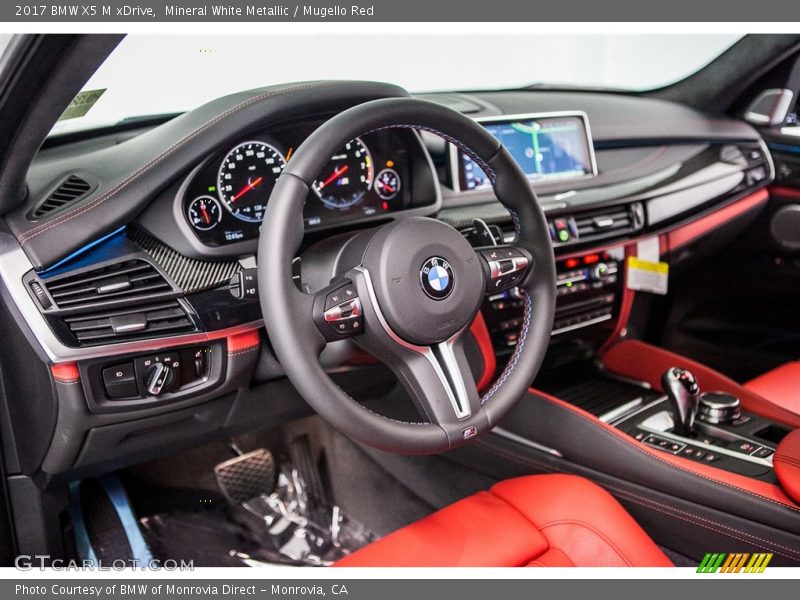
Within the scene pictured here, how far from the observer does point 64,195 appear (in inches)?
51.1

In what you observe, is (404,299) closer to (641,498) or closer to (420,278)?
(420,278)

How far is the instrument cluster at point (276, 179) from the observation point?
1.38 m

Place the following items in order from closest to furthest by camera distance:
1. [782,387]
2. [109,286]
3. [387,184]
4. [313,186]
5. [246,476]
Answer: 1. [109,286]
2. [313,186]
3. [387,184]
4. [782,387]
5. [246,476]

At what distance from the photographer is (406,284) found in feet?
3.88

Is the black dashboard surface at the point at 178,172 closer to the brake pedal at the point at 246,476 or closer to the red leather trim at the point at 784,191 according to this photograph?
the brake pedal at the point at 246,476

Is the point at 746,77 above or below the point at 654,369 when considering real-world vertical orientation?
above

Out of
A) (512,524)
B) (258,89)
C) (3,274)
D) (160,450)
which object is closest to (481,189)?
(258,89)

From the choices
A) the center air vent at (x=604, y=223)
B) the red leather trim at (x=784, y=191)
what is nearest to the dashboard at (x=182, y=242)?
the center air vent at (x=604, y=223)

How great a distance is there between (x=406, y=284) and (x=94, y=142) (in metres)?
0.82

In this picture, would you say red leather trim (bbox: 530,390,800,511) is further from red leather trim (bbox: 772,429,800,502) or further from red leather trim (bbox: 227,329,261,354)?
red leather trim (bbox: 227,329,261,354)

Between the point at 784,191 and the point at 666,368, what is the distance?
2.43 feet

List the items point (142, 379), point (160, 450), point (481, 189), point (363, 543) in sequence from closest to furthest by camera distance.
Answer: point (142, 379)
point (160, 450)
point (481, 189)
point (363, 543)

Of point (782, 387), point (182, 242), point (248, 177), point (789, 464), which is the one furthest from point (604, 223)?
point (182, 242)

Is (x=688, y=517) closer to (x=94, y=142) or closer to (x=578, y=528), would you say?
(x=578, y=528)
